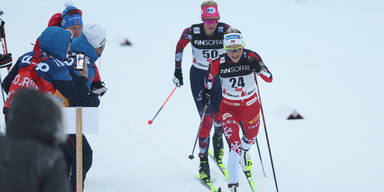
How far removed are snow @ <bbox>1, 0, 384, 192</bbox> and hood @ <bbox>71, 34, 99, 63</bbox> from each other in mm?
1742

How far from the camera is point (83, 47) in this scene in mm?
4211

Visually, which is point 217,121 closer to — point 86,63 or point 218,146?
point 218,146

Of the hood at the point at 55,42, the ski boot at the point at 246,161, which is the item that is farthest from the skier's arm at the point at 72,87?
the ski boot at the point at 246,161

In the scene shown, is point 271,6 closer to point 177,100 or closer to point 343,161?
point 177,100

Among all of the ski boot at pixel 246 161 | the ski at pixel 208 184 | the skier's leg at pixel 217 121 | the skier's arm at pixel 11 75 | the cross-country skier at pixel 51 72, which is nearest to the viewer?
the cross-country skier at pixel 51 72

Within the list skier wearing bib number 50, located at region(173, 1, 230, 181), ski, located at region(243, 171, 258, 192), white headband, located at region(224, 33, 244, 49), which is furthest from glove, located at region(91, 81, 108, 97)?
ski, located at region(243, 171, 258, 192)

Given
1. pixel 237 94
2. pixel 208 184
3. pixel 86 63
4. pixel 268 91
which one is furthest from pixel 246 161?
pixel 268 91

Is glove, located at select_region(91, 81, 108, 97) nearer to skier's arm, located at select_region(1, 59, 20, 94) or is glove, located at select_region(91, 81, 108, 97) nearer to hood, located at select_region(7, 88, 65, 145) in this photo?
skier's arm, located at select_region(1, 59, 20, 94)

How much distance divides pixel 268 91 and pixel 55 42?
655cm

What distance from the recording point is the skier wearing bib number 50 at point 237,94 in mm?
4684

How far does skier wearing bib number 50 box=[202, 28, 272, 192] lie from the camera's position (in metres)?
4.68

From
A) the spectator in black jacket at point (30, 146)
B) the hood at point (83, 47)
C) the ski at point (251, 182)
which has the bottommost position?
the ski at point (251, 182)

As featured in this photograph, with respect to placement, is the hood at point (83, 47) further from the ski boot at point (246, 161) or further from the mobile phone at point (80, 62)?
the ski boot at point (246, 161)

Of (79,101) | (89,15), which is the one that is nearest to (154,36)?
(89,15)
